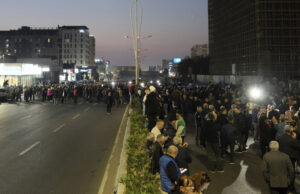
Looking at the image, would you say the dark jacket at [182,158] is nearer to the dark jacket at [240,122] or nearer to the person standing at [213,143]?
the person standing at [213,143]

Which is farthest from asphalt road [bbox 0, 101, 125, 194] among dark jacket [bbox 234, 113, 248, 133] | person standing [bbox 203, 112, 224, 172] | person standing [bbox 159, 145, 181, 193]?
dark jacket [bbox 234, 113, 248, 133]

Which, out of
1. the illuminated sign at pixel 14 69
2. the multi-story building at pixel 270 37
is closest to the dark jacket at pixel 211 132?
the illuminated sign at pixel 14 69

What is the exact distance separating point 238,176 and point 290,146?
1795mm

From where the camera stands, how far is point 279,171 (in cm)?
638

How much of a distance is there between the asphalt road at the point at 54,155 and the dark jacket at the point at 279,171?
167 inches

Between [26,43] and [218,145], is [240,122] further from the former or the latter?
[26,43]

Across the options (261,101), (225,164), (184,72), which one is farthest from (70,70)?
(225,164)

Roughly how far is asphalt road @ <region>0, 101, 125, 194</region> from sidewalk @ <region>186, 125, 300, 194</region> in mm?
3210

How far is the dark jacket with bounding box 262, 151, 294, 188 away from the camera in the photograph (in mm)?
6344

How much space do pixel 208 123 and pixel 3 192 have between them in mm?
6063

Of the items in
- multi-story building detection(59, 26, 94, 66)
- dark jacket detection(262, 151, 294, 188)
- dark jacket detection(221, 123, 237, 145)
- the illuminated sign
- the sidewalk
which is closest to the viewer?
dark jacket detection(262, 151, 294, 188)

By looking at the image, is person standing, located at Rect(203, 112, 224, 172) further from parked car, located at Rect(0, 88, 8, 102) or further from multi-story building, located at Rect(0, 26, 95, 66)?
multi-story building, located at Rect(0, 26, 95, 66)

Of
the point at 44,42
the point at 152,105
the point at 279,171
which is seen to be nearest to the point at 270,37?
the point at 152,105

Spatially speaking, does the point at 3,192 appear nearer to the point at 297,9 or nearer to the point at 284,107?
the point at 284,107
